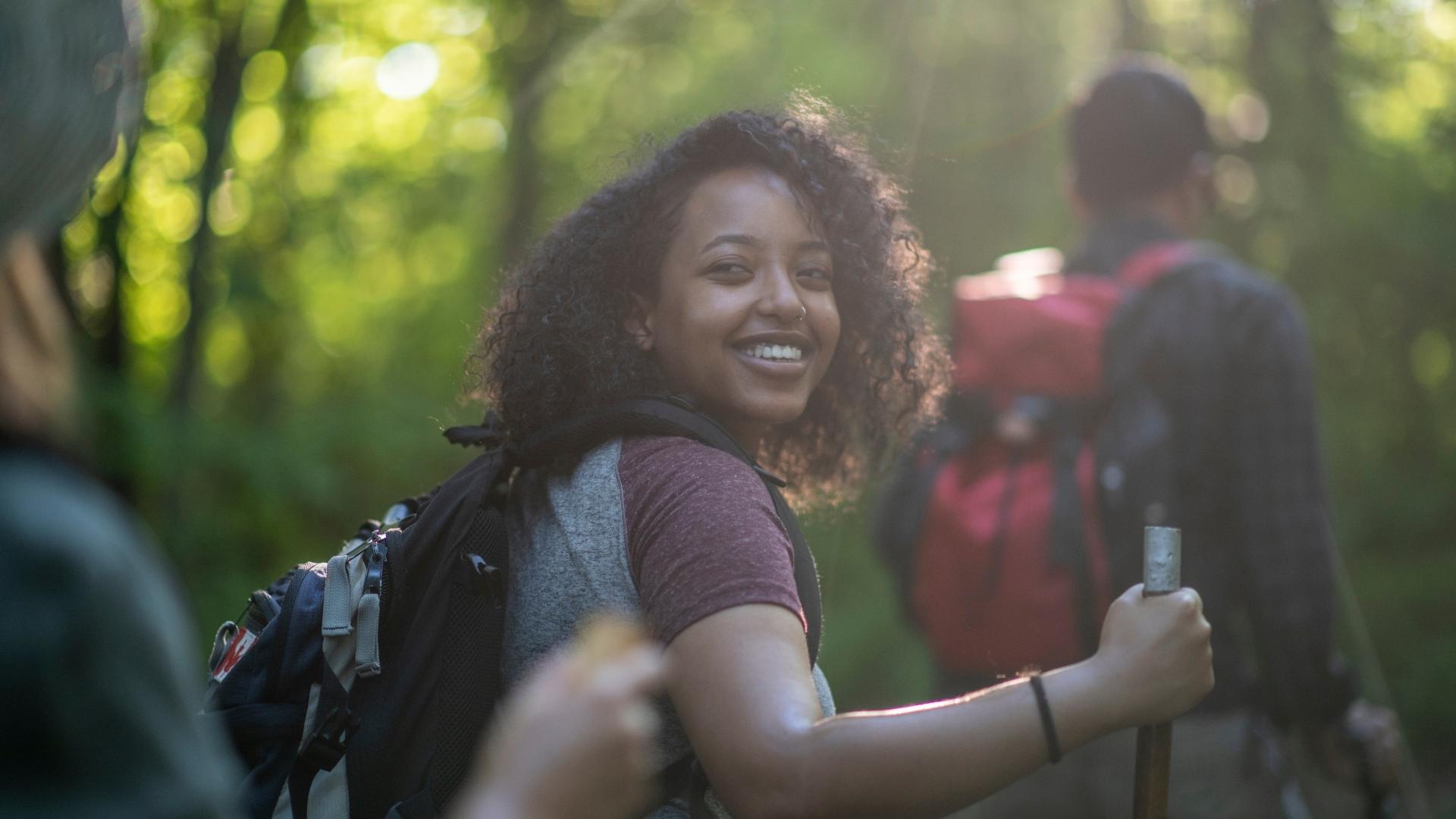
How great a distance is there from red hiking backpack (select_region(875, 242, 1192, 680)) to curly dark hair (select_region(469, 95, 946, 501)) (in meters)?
0.42


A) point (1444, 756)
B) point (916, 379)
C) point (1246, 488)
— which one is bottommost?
point (1444, 756)

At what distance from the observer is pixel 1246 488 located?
2.85 meters

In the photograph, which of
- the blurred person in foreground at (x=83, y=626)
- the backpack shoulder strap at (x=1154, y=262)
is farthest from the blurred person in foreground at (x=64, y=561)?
the backpack shoulder strap at (x=1154, y=262)

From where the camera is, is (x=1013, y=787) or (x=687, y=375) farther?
(x=1013, y=787)

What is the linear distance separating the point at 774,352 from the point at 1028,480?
3.80 ft

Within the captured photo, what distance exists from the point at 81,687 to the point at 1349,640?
6.93m

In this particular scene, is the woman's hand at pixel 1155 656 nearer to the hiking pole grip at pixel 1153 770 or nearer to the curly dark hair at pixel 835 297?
the hiking pole grip at pixel 1153 770

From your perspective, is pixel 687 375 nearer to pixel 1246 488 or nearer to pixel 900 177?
pixel 900 177

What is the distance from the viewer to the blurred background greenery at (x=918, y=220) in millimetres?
5930

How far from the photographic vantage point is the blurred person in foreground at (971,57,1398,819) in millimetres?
2824

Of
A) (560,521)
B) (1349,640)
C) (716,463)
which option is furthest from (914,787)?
(1349,640)

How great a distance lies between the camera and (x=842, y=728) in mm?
1418

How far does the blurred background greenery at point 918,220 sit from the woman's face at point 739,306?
3740mm

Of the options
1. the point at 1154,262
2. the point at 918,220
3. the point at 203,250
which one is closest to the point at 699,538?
the point at 1154,262
